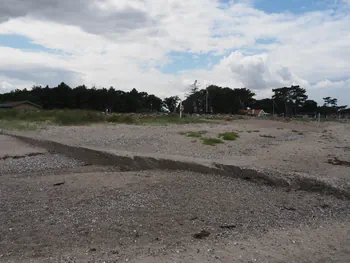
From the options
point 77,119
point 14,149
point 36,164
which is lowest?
point 36,164

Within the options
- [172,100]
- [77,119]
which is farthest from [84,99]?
[77,119]

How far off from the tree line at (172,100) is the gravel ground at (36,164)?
5338 cm

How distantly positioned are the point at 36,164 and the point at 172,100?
3198 inches

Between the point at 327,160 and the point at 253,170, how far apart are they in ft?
12.2

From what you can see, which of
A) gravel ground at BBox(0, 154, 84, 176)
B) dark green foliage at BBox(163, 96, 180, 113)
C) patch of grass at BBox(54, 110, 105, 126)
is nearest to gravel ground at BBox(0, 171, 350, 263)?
gravel ground at BBox(0, 154, 84, 176)

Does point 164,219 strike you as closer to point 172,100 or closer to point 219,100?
point 219,100

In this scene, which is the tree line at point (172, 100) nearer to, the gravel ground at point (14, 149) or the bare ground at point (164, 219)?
the gravel ground at point (14, 149)

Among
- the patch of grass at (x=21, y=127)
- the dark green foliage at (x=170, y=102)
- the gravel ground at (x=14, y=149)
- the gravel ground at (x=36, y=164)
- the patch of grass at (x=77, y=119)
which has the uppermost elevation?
the dark green foliage at (x=170, y=102)

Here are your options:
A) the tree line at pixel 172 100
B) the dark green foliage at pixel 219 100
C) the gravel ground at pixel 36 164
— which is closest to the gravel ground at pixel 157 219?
the gravel ground at pixel 36 164

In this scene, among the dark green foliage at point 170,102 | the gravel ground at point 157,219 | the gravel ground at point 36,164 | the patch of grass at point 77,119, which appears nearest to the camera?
the gravel ground at point 157,219

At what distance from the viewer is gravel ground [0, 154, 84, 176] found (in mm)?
10234

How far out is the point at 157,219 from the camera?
598 centimetres

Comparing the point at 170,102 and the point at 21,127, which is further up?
the point at 170,102

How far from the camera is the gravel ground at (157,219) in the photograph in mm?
4832
